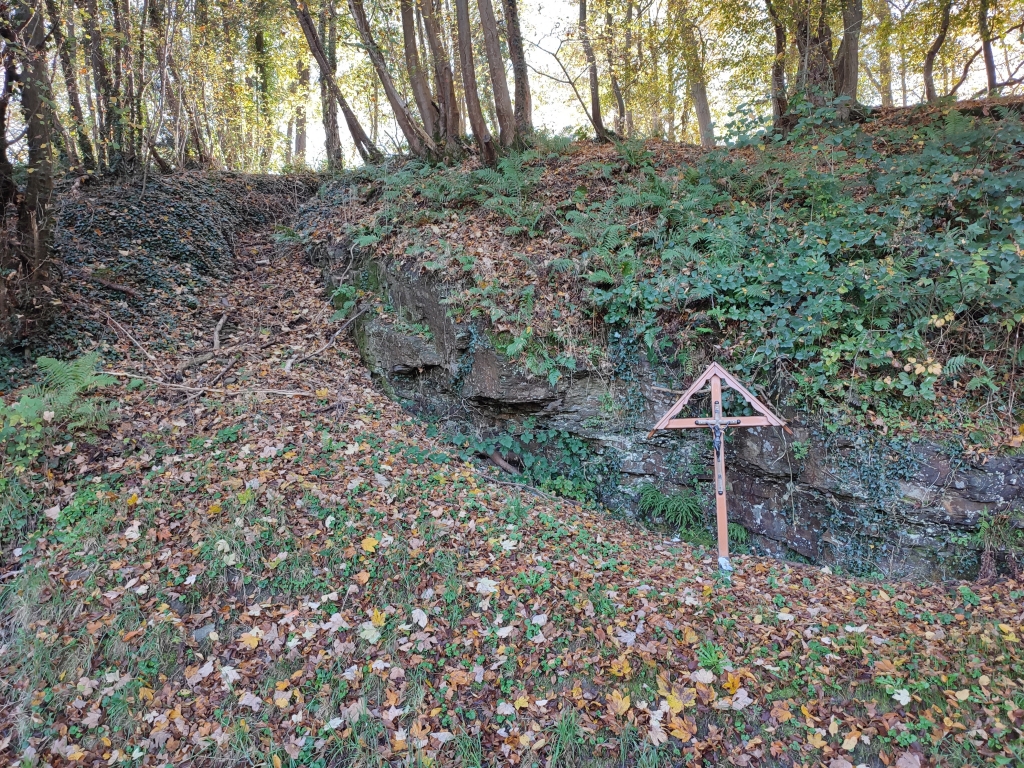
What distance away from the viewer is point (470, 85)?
30.4 ft

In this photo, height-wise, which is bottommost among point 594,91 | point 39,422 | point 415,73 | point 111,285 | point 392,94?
point 39,422

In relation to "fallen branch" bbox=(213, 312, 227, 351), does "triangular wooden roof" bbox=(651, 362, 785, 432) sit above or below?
below

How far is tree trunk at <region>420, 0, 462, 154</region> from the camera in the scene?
10352 mm

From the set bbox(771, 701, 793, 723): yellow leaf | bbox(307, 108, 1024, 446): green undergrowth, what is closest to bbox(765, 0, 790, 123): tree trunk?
bbox(307, 108, 1024, 446): green undergrowth

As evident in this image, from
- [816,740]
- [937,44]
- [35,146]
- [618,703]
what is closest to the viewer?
[816,740]

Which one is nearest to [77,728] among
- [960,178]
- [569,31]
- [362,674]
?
[362,674]

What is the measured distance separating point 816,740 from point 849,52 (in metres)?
10.9

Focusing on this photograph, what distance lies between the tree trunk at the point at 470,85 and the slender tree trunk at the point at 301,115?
684 cm

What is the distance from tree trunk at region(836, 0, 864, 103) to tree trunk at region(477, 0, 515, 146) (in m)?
5.72

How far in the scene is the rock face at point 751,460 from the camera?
17.0ft

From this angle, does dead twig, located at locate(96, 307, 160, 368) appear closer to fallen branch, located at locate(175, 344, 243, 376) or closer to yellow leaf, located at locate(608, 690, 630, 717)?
fallen branch, located at locate(175, 344, 243, 376)

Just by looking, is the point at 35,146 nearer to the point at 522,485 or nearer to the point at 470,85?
the point at 470,85

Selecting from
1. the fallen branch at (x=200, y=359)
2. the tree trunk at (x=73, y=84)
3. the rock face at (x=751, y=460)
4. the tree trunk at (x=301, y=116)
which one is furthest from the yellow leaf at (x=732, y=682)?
the tree trunk at (x=301, y=116)

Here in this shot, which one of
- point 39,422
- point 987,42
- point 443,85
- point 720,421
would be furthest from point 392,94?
point 987,42
